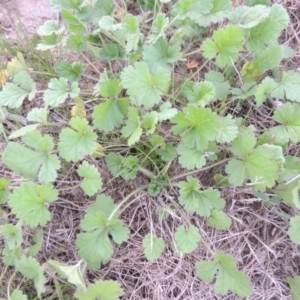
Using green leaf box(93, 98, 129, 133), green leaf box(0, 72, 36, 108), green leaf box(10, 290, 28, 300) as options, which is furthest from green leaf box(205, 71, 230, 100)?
green leaf box(10, 290, 28, 300)

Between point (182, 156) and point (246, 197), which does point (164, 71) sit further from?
point (246, 197)

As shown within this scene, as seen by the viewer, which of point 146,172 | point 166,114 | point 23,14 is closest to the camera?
point 166,114

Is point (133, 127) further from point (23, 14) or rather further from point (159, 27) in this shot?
point (23, 14)

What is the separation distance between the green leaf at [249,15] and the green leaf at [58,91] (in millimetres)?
651

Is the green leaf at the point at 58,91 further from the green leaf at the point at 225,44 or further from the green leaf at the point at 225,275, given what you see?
the green leaf at the point at 225,275

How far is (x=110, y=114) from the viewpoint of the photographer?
1509 millimetres

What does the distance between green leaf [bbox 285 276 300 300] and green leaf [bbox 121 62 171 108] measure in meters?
0.86

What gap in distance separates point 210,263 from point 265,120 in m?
0.63

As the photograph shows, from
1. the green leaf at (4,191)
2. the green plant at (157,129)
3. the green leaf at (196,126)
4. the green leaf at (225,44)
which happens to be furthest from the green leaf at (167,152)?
the green leaf at (4,191)

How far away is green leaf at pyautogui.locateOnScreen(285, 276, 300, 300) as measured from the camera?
161cm

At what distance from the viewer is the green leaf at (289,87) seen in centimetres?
159

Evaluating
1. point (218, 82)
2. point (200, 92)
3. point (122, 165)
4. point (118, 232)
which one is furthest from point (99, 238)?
point (218, 82)

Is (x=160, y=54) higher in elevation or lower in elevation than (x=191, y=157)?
higher

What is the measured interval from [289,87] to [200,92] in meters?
0.36
